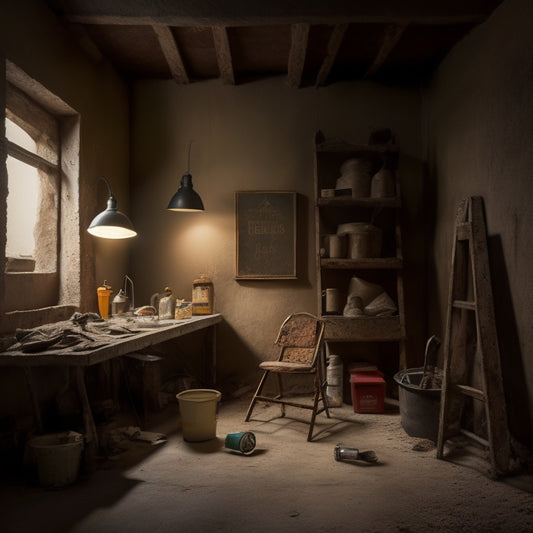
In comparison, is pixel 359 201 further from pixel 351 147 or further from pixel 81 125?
pixel 81 125

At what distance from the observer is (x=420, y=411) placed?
11.4ft

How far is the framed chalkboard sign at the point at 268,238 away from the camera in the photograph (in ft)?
16.2

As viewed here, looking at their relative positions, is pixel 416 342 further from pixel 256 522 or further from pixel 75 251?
pixel 75 251

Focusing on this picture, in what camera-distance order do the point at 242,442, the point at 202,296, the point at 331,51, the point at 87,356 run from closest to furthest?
the point at 87,356 → the point at 242,442 → the point at 331,51 → the point at 202,296

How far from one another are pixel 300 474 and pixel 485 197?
241cm

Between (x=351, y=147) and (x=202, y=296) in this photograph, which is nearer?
(x=351, y=147)

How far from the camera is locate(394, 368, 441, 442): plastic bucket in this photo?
3.41 m

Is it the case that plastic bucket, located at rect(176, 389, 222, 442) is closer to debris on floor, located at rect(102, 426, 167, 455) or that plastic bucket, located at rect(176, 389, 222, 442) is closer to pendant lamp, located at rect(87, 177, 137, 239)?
debris on floor, located at rect(102, 426, 167, 455)

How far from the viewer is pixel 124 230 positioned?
12.7ft

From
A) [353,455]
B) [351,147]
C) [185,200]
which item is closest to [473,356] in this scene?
[353,455]

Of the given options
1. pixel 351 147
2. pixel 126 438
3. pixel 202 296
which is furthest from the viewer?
pixel 202 296

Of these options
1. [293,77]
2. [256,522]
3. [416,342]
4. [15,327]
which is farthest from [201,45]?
[256,522]

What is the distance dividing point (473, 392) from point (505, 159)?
162 centimetres

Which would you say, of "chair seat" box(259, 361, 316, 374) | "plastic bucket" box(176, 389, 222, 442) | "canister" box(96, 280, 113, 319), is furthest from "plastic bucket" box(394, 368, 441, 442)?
"canister" box(96, 280, 113, 319)
